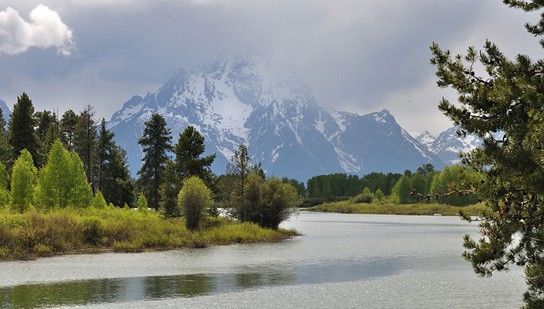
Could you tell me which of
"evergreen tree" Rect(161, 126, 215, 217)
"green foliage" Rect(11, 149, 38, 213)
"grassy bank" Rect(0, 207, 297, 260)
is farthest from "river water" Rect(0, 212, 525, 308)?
"evergreen tree" Rect(161, 126, 215, 217)

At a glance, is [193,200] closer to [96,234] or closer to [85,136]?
[96,234]

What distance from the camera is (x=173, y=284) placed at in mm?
30047

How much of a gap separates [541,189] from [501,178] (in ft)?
6.38

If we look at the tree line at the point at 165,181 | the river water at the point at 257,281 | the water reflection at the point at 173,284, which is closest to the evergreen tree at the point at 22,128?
the tree line at the point at 165,181

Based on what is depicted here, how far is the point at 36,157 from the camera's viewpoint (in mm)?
84500

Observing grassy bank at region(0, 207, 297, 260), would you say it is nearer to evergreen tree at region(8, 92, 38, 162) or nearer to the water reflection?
the water reflection

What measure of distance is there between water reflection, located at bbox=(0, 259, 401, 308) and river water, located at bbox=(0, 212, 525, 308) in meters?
0.05

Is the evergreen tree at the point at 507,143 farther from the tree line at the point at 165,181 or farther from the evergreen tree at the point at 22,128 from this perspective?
the evergreen tree at the point at 22,128

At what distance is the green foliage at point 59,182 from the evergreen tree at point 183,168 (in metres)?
10.1

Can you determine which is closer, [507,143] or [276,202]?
[507,143]

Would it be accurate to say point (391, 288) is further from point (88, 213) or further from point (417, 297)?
point (88, 213)

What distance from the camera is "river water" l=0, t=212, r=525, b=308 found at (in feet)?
81.0

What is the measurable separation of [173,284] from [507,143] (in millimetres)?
22744

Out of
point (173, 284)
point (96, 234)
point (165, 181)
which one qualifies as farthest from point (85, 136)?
point (173, 284)
